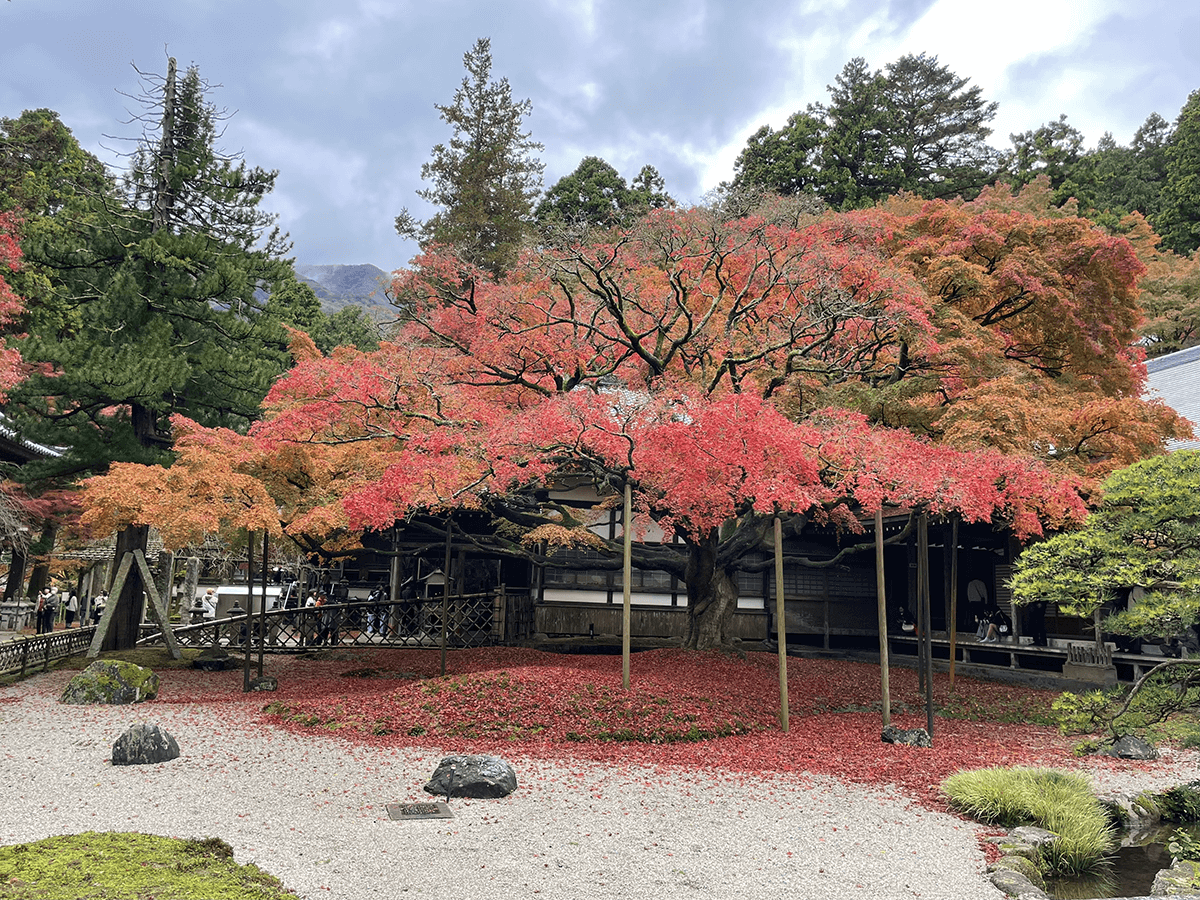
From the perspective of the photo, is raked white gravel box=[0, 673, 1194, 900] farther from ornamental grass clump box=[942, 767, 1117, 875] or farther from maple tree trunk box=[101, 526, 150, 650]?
maple tree trunk box=[101, 526, 150, 650]

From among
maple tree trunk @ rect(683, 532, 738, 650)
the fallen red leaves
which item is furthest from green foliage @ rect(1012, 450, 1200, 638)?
maple tree trunk @ rect(683, 532, 738, 650)

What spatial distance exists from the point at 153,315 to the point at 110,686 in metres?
7.84

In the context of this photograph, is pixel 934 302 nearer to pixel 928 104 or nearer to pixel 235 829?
pixel 235 829

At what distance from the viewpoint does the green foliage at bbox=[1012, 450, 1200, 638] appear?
7.93 m

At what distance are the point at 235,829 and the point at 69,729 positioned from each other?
19.0 feet

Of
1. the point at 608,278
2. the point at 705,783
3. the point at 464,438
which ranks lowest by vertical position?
the point at 705,783

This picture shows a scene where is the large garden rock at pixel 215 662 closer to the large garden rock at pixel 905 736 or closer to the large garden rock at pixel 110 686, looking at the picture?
the large garden rock at pixel 110 686

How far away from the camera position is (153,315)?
16.5 metres

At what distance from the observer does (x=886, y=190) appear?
117 feet

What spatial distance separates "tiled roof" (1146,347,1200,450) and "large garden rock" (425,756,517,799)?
1700 cm

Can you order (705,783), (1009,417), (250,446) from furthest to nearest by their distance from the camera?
(250,446) < (1009,417) < (705,783)

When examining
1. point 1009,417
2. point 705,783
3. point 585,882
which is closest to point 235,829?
point 585,882

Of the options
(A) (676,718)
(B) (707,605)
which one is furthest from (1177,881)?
(B) (707,605)

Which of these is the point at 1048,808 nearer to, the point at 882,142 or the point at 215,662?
the point at 215,662
